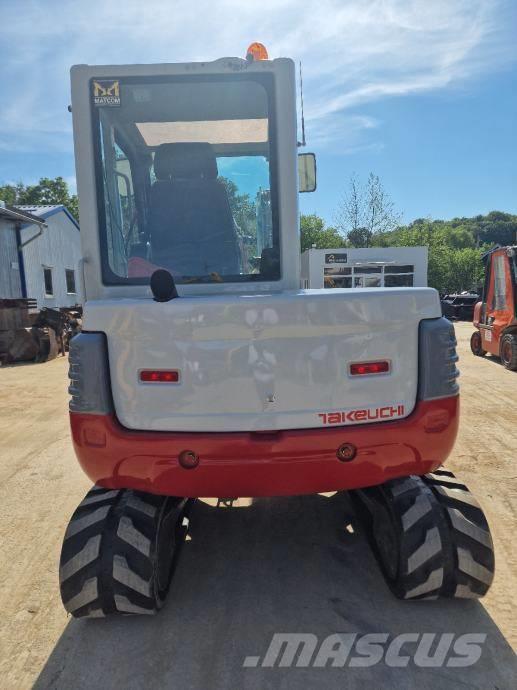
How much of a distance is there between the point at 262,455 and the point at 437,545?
108 cm

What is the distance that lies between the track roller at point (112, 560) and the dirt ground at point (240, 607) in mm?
177

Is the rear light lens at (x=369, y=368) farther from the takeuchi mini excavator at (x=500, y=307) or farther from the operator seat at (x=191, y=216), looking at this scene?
the takeuchi mini excavator at (x=500, y=307)

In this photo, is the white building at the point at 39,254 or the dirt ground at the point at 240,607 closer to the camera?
the dirt ground at the point at 240,607

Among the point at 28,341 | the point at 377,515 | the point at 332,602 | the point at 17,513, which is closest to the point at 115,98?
the point at 377,515

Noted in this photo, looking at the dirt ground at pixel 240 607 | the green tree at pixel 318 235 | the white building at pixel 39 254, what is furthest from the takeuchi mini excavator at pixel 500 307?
the green tree at pixel 318 235

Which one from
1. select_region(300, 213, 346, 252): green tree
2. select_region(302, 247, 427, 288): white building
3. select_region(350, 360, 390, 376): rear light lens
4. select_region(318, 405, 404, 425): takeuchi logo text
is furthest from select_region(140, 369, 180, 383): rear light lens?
select_region(300, 213, 346, 252): green tree

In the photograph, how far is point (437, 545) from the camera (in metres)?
2.54

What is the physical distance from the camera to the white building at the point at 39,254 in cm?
1746

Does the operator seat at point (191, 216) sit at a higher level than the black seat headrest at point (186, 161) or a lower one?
lower

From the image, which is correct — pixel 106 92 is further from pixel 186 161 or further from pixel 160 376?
pixel 160 376

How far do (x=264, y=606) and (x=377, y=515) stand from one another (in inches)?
33.0

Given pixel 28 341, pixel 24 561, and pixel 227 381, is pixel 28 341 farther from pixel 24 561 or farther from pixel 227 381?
pixel 227 381

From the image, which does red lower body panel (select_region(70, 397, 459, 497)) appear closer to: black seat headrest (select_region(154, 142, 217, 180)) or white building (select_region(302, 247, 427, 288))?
black seat headrest (select_region(154, 142, 217, 180))

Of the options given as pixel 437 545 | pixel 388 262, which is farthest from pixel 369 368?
pixel 388 262
